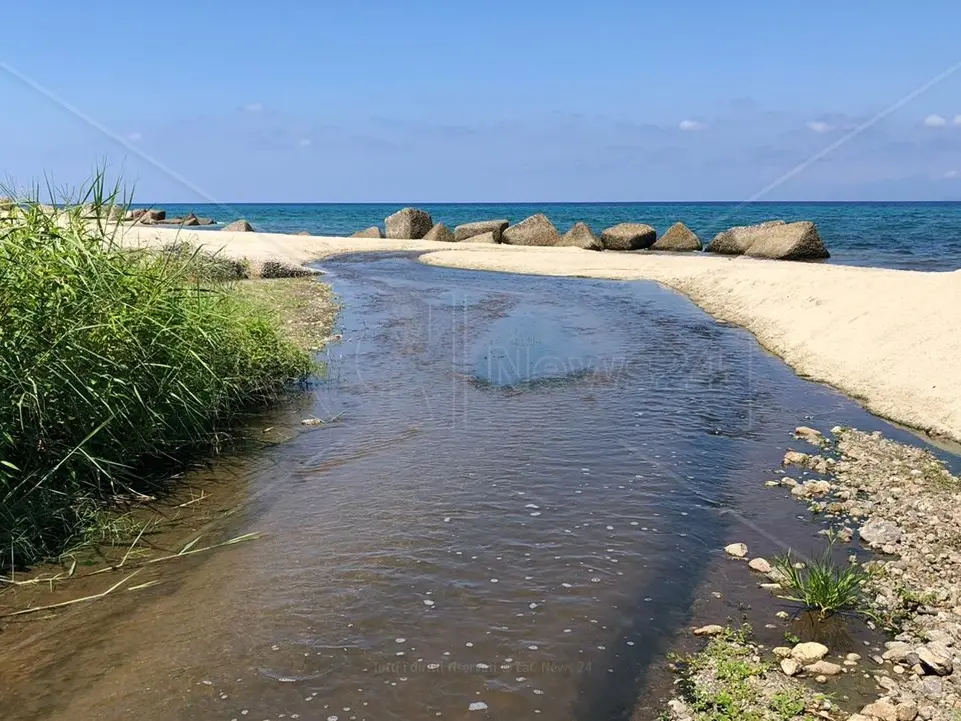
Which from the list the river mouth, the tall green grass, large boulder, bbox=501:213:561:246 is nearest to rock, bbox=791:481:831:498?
the river mouth

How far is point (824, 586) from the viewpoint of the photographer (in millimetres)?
5762

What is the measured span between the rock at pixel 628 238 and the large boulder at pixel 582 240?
1.87 feet

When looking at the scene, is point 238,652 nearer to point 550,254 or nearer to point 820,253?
point 550,254

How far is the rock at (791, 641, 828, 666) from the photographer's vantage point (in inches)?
200

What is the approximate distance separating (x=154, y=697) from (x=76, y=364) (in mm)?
3450

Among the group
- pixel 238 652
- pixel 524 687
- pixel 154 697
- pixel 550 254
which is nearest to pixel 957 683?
pixel 524 687

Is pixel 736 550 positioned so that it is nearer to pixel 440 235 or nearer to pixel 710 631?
pixel 710 631

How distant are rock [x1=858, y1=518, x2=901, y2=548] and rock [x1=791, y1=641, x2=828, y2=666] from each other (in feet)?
6.83

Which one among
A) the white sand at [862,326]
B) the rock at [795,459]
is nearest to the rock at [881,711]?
the rock at [795,459]

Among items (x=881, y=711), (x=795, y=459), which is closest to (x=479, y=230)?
(x=795, y=459)

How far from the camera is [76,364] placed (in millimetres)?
7012

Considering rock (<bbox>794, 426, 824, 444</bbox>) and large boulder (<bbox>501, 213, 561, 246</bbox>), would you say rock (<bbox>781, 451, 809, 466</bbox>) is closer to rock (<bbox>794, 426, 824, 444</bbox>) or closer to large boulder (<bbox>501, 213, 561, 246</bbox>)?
rock (<bbox>794, 426, 824, 444</bbox>)

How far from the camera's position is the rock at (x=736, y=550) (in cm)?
671

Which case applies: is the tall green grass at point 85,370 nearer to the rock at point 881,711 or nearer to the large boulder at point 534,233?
the rock at point 881,711
